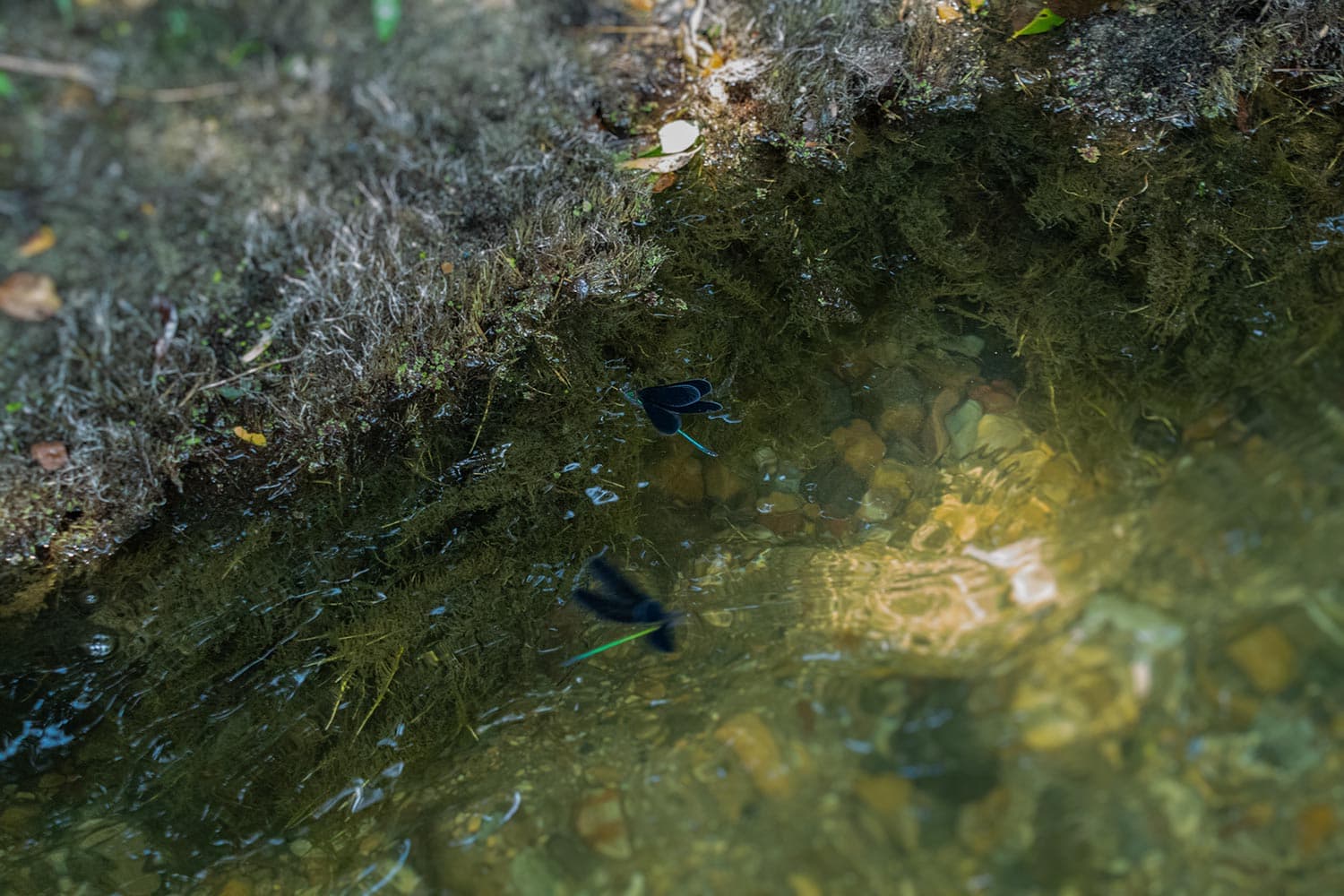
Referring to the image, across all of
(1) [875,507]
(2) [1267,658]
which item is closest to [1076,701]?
(2) [1267,658]

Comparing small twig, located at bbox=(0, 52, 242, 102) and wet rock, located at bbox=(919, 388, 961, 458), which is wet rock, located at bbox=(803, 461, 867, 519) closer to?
wet rock, located at bbox=(919, 388, 961, 458)

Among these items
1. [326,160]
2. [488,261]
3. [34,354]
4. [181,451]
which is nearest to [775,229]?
[488,261]

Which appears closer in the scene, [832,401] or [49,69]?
[49,69]

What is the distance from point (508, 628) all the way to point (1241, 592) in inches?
88.9

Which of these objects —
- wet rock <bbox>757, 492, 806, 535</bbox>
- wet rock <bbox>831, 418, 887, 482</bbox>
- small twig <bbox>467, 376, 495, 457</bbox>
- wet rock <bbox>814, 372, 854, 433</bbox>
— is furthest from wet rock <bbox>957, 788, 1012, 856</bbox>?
small twig <bbox>467, 376, 495, 457</bbox>

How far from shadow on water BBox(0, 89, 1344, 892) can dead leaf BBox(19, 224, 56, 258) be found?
2.96 feet

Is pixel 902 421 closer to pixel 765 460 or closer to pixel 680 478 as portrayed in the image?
pixel 765 460

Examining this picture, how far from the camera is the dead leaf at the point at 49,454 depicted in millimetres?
2584

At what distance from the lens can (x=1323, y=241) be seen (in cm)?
302

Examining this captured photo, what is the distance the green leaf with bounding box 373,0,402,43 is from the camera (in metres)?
2.33

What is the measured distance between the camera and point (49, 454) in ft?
8.54

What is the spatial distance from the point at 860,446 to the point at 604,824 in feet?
5.39

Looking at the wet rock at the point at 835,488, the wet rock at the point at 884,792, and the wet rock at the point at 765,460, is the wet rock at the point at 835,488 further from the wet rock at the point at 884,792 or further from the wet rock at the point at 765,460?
the wet rock at the point at 884,792

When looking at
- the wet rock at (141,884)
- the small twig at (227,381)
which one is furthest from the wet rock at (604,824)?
the small twig at (227,381)
